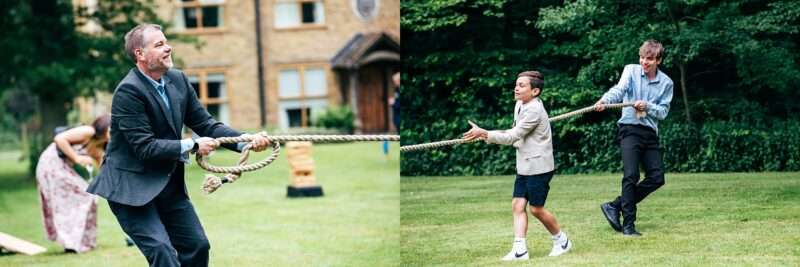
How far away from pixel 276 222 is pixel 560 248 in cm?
478

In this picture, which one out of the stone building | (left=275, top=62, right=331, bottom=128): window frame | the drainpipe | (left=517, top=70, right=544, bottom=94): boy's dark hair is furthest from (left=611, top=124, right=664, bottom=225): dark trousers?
(left=275, top=62, right=331, bottom=128): window frame

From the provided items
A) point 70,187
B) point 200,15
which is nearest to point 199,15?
point 200,15

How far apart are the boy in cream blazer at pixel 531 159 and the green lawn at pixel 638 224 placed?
9 centimetres

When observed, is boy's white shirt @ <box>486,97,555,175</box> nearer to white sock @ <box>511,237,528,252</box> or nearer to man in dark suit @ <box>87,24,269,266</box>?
white sock @ <box>511,237,528,252</box>

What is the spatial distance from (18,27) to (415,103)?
1092 centimetres

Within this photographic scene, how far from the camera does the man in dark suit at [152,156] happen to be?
16.4 ft

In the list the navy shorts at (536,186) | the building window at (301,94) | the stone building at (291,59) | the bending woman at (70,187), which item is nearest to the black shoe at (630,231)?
the navy shorts at (536,186)

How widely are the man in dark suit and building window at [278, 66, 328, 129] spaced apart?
22.4 m

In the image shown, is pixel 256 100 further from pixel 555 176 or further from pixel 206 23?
pixel 555 176

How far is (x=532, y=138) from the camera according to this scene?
232 inches

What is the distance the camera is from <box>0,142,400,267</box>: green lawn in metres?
8.08

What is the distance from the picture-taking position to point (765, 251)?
550 centimetres

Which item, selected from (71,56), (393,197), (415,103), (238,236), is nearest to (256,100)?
(71,56)

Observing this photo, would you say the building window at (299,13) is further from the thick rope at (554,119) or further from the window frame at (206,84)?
the thick rope at (554,119)
